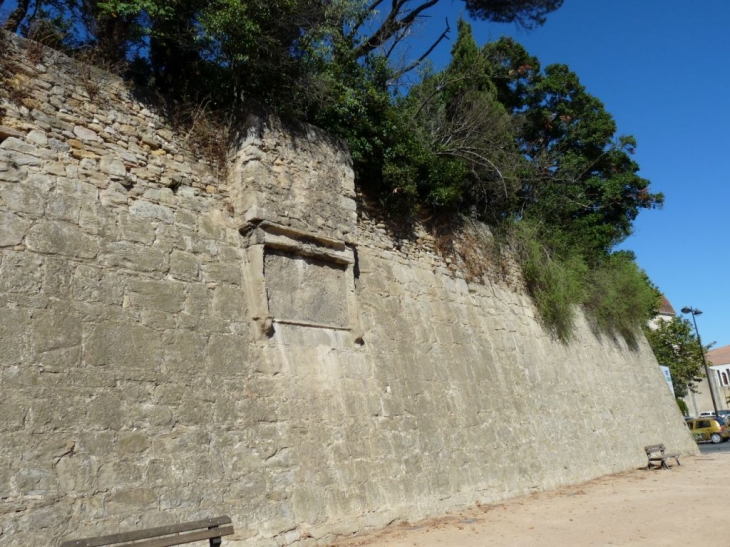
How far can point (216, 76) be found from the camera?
741 cm

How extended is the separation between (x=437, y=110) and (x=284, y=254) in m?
6.02

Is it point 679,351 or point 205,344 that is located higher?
point 679,351

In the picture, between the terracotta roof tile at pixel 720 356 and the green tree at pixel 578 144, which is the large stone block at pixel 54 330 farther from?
the terracotta roof tile at pixel 720 356

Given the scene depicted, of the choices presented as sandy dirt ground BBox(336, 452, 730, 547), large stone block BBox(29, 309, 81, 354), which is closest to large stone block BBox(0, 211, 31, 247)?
large stone block BBox(29, 309, 81, 354)

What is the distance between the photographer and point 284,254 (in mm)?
6992

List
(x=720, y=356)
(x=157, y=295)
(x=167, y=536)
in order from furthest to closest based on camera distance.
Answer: (x=720, y=356)
(x=157, y=295)
(x=167, y=536)

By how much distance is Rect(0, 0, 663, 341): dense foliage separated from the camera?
7.27 metres

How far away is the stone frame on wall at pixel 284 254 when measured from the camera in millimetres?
6531

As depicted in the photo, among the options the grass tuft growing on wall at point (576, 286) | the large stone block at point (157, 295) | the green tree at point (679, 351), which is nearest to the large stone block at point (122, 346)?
the large stone block at point (157, 295)

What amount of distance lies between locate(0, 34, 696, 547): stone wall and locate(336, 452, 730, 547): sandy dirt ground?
362 mm

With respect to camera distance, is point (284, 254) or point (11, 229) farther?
point (284, 254)

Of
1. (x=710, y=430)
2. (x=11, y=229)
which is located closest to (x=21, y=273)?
(x=11, y=229)

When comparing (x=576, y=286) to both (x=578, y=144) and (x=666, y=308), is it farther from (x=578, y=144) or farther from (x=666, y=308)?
(x=666, y=308)

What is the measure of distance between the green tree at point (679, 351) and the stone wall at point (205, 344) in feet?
86.2
